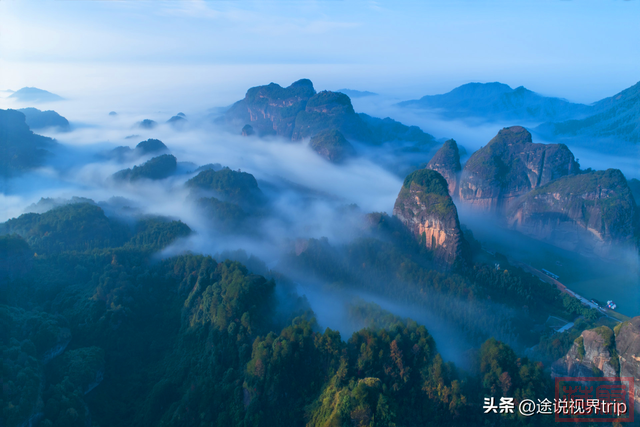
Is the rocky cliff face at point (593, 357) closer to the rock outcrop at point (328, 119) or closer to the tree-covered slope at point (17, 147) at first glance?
the tree-covered slope at point (17, 147)

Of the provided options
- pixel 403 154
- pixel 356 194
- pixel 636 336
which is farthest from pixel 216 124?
pixel 636 336

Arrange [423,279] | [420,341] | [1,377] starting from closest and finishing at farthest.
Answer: [1,377] < [420,341] < [423,279]

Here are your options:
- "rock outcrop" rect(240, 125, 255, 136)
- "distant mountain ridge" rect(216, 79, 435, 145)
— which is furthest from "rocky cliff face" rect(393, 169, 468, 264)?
"rock outcrop" rect(240, 125, 255, 136)

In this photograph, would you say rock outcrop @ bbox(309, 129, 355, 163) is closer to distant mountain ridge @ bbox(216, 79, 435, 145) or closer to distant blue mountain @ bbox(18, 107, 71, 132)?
distant mountain ridge @ bbox(216, 79, 435, 145)

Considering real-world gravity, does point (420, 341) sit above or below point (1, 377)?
above

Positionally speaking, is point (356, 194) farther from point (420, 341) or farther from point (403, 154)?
point (420, 341)

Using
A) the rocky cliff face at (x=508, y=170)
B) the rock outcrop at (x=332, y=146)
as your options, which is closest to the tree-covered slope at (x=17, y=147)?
the rock outcrop at (x=332, y=146)

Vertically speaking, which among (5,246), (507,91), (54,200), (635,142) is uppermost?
(507,91)
